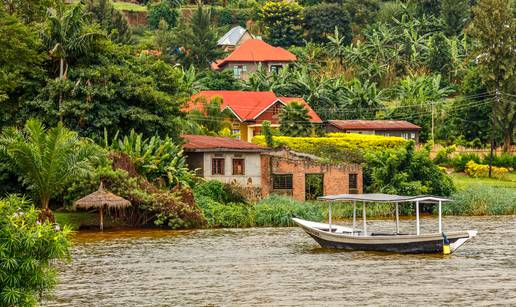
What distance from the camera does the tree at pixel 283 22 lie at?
399ft

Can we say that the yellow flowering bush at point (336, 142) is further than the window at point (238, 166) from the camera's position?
Yes

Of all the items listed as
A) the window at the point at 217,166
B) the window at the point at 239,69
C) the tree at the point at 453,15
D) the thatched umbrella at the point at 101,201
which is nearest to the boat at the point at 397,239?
the thatched umbrella at the point at 101,201

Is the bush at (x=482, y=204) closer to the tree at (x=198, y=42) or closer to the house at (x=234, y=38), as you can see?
the tree at (x=198, y=42)

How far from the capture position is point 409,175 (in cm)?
5941

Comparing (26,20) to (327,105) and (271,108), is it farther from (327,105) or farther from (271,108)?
(327,105)

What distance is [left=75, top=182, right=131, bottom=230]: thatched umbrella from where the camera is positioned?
154 feet

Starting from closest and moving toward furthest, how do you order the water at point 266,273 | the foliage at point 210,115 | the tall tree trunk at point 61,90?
the water at point 266,273 → the tall tree trunk at point 61,90 → the foliage at point 210,115

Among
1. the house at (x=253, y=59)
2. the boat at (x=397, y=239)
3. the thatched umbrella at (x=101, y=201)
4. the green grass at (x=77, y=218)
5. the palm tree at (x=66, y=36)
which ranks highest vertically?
the house at (x=253, y=59)

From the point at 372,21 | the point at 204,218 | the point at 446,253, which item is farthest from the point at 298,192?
the point at 372,21

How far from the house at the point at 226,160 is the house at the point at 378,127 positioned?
18713mm

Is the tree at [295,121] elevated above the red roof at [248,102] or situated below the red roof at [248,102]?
below

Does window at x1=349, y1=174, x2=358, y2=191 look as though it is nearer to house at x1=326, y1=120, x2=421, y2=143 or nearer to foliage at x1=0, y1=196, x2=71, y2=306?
house at x1=326, y1=120, x2=421, y2=143

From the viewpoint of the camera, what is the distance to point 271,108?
80.9m

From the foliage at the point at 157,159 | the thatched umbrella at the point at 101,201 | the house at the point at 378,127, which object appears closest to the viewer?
the thatched umbrella at the point at 101,201
